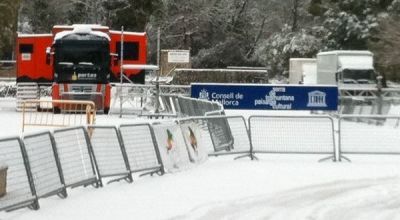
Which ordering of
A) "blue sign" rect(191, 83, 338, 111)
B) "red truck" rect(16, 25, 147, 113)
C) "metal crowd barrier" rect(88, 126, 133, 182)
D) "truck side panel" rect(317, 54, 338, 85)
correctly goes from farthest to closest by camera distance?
"truck side panel" rect(317, 54, 338, 85)
"red truck" rect(16, 25, 147, 113)
"blue sign" rect(191, 83, 338, 111)
"metal crowd barrier" rect(88, 126, 133, 182)

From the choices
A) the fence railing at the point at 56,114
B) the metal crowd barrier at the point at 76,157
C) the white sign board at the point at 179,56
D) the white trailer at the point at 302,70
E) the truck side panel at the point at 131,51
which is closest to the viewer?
the metal crowd barrier at the point at 76,157

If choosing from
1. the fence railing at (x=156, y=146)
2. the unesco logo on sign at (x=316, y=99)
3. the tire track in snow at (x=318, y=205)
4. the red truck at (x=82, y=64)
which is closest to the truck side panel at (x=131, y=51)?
the red truck at (x=82, y=64)

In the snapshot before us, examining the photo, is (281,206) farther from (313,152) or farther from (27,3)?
(27,3)

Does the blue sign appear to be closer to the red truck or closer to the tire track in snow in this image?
the tire track in snow

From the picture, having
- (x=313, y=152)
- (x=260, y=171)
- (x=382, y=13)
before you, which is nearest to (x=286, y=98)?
(x=313, y=152)

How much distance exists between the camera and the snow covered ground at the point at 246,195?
1056 cm

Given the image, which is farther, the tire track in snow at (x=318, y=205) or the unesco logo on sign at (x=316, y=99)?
the unesco logo on sign at (x=316, y=99)

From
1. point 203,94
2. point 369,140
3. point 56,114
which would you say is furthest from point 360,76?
point 369,140

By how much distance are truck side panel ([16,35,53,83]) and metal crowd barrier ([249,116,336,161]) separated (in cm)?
1911

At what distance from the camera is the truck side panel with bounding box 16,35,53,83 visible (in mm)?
34294

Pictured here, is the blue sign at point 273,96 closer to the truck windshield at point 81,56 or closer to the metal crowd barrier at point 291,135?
the metal crowd barrier at point 291,135

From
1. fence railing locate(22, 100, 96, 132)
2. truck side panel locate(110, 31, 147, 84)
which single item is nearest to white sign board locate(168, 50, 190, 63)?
truck side panel locate(110, 31, 147, 84)

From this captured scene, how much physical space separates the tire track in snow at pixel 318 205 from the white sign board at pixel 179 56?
112ft

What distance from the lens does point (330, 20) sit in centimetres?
5094
